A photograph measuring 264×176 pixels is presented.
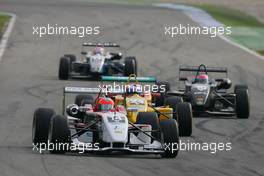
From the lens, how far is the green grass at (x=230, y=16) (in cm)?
5338

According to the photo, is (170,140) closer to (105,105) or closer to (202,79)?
(105,105)

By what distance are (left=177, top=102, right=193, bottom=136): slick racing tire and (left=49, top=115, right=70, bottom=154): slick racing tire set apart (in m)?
3.76

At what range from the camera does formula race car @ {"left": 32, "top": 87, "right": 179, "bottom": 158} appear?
17.7 m

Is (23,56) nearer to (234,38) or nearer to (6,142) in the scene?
(234,38)

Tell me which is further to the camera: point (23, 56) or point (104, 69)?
point (23, 56)

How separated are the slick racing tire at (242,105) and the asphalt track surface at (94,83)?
0.75 feet

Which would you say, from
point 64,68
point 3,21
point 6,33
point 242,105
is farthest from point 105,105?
point 3,21

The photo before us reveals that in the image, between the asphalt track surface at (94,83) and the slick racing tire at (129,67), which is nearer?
the asphalt track surface at (94,83)

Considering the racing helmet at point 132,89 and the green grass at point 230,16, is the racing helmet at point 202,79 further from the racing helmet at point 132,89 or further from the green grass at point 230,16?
the green grass at point 230,16

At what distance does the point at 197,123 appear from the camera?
23688 mm

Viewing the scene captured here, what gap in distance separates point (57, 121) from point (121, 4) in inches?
1785

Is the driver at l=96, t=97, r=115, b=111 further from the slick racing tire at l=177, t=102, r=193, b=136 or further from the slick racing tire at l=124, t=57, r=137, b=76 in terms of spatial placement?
the slick racing tire at l=124, t=57, r=137, b=76

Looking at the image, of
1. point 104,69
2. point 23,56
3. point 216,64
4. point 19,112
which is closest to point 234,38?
point 216,64

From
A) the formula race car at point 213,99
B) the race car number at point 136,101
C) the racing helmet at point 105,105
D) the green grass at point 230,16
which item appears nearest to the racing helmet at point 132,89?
the race car number at point 136,101
